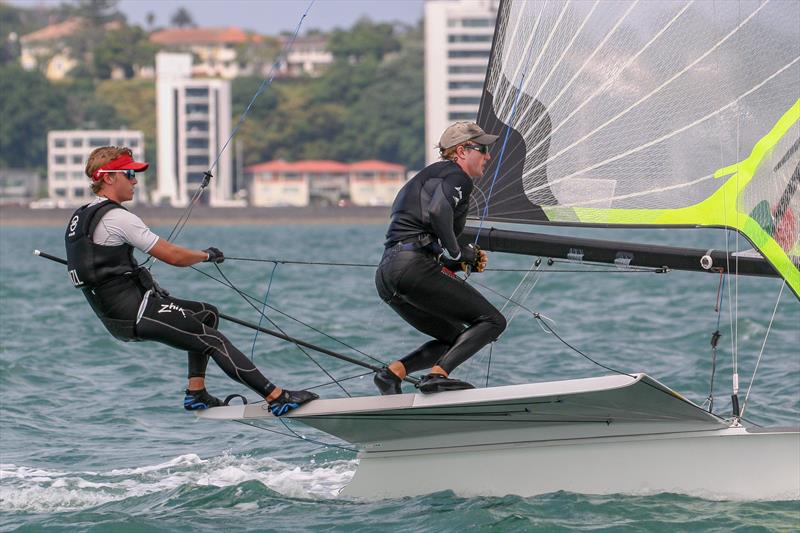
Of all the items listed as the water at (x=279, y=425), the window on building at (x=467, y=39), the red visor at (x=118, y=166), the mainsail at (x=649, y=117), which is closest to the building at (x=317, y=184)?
the window on building at (x=467, y=39)

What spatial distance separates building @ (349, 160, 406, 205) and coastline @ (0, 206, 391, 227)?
27.0ft

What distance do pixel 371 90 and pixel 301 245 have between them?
203ft

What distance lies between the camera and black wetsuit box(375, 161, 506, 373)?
5.73 meters

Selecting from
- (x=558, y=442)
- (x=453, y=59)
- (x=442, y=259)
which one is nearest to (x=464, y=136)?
(x=442, y=259)

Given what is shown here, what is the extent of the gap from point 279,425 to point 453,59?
86417 millimetres

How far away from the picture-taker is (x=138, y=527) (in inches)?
226

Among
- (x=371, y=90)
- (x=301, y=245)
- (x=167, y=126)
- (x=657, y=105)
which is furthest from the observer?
(x=371, y=90)

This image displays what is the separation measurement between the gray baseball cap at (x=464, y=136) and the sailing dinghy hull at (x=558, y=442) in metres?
1.04

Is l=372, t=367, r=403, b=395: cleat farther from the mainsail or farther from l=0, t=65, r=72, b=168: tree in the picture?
l=0, t=65, r=72, b=168: tree

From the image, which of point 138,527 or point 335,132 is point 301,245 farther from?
point 335,132

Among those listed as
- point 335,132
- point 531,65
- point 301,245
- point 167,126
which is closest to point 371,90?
point 335,132

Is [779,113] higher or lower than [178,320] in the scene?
higher

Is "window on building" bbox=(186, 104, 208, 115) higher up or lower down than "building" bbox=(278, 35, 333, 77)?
lower down

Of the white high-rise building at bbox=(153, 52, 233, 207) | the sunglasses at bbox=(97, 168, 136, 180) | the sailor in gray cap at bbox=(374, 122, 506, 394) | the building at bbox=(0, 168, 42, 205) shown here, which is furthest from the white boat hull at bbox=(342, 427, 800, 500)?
the building at bbox=(0, 168, 42, 205)
